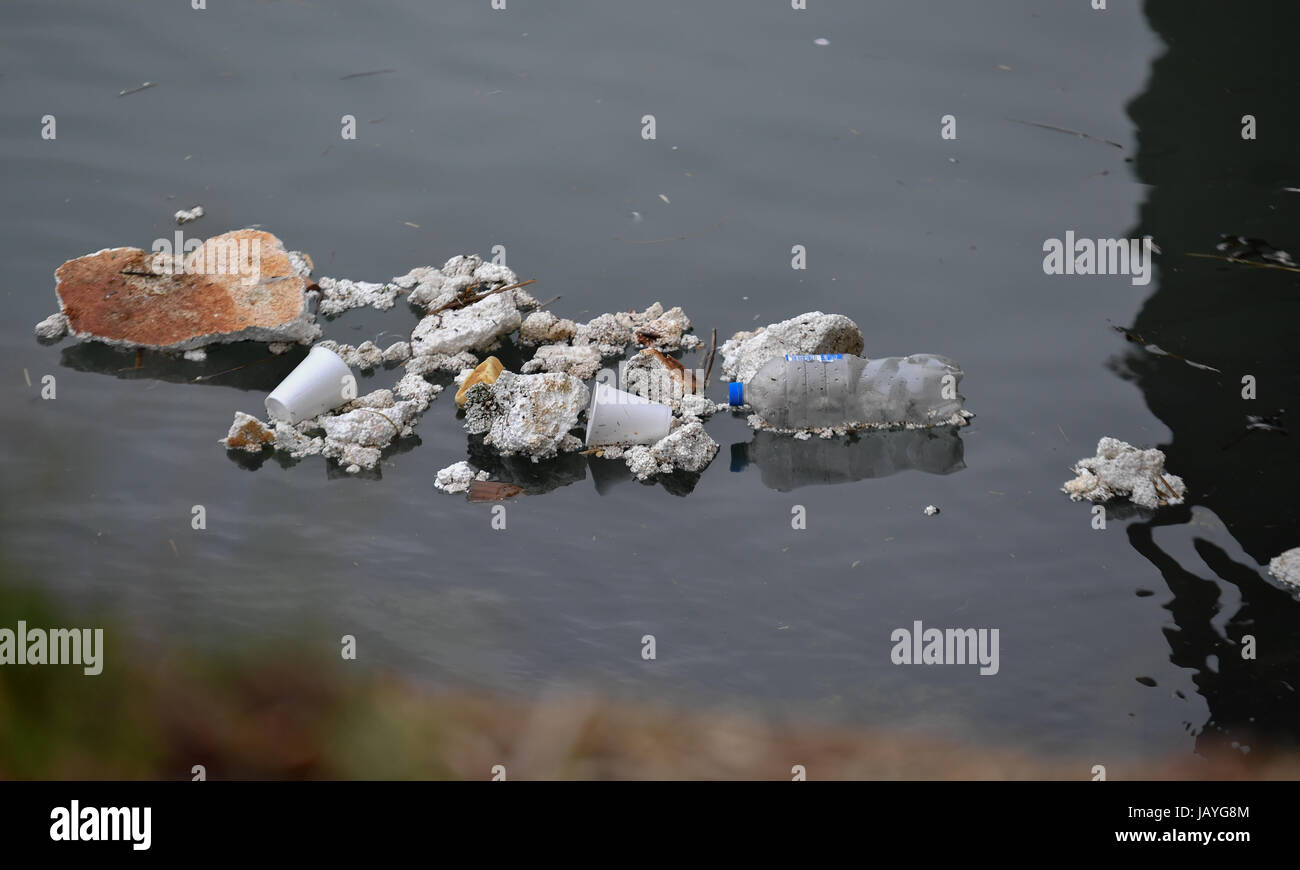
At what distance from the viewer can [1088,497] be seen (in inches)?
152

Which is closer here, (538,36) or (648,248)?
(648,248)

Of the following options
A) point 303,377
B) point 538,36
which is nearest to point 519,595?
point 303,377

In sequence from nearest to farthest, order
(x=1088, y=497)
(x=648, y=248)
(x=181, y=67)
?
(x=1088, y=497)
(x=648, y=248)
(x=181, y=67)

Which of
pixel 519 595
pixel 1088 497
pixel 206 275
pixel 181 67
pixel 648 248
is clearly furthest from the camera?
pixel 181 67

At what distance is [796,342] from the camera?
172 inches

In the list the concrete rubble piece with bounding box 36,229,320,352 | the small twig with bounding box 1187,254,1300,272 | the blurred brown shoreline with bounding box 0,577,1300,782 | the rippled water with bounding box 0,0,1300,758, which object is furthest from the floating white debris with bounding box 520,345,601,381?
the small twig with bounding box 1187,254,1300,272

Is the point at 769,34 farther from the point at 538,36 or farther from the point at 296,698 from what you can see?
the point at 296,698

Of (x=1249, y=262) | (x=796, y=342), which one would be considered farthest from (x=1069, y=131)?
(x=796, y=342)

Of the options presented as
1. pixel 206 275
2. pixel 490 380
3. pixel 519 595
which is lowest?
pixel 519 595

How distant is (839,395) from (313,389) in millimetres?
1906

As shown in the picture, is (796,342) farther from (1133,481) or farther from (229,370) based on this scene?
(229,370)

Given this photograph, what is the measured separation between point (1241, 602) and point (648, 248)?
2666 millimetres

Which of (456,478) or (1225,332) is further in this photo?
(1225,332)

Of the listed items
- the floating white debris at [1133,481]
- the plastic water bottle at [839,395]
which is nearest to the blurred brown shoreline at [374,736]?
the floating white debris at [1133,481]
